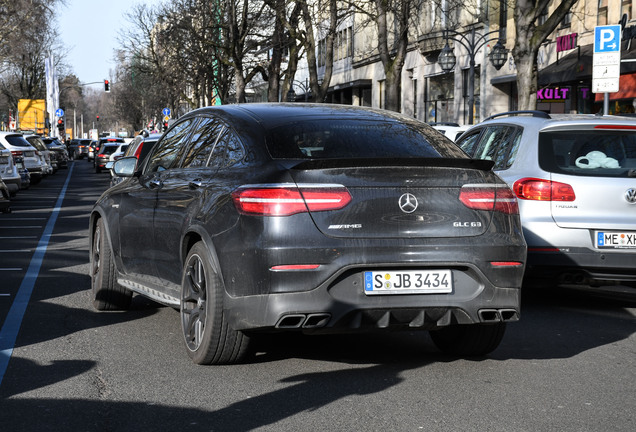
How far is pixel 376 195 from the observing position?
232 inches

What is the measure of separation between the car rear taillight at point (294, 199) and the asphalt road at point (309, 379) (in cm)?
98

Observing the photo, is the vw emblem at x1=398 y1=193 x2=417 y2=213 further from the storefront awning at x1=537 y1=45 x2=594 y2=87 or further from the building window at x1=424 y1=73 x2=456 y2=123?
the building window at x1=424 y1=73 x2=456 y2=123

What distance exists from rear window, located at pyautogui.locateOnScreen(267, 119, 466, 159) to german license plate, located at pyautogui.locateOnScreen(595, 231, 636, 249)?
2538mm

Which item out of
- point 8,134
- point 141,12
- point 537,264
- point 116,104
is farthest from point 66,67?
point 537,264

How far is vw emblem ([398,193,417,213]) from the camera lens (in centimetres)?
596

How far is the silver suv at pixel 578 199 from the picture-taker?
28.7 feet

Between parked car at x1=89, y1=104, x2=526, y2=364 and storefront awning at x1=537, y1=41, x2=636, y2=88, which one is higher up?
storefront awning at x1=537, y1=41, x2=636, y2=88

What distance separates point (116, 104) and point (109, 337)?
416 feet

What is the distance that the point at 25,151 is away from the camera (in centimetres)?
3394

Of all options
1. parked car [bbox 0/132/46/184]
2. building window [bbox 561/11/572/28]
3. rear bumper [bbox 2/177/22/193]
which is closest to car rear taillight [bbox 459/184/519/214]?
rear bumper [bbox 2/177/22/193]

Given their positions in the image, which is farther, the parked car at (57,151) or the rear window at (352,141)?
the parked car at (57,151)

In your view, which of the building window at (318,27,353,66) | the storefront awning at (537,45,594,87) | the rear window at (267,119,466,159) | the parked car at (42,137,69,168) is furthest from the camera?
the building window at (318,27,353,66)

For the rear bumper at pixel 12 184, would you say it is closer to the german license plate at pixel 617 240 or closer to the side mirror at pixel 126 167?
the side mirror at pixel 126 167

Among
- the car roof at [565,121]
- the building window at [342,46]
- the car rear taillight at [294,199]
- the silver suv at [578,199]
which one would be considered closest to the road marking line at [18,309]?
the car rear taillight at [294,199]
